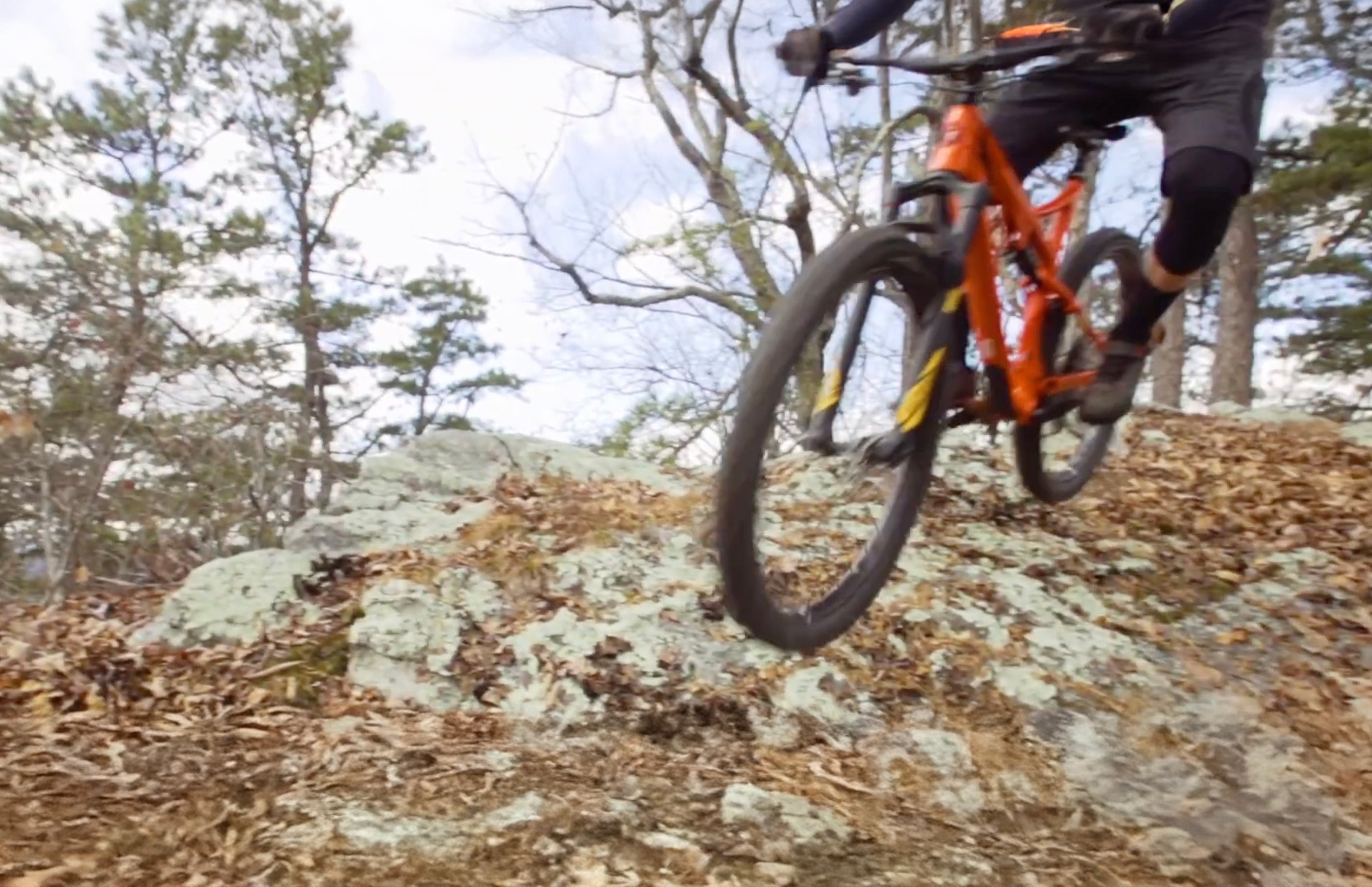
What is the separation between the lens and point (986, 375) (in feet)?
8.52

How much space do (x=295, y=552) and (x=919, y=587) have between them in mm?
2428

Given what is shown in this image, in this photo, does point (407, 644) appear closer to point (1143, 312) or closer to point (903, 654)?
point (903, 654)

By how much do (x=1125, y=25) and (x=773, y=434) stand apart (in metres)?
1.37

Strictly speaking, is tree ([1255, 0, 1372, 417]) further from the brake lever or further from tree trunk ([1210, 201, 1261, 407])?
the brake lever

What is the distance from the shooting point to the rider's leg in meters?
2.51

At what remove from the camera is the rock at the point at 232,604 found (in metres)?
3.20

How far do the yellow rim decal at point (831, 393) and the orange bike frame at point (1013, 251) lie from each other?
0.37 m

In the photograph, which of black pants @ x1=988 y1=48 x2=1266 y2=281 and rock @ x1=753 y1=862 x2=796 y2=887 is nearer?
rock @ x1=753 y1=862 x2=796 y2=887

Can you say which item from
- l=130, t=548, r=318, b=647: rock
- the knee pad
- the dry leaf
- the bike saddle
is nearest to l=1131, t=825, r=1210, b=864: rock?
the knee pad

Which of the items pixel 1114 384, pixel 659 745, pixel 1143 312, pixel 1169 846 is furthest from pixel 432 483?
pixel 1169 846

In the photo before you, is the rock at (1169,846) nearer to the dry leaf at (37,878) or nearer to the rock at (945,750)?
the rock at (945,750)

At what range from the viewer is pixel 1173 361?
12.3 meters

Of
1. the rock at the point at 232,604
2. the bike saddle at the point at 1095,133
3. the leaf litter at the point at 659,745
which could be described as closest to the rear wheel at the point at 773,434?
the leaf litter at the point at 659,745

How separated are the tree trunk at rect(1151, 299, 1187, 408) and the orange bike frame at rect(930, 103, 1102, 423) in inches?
383
